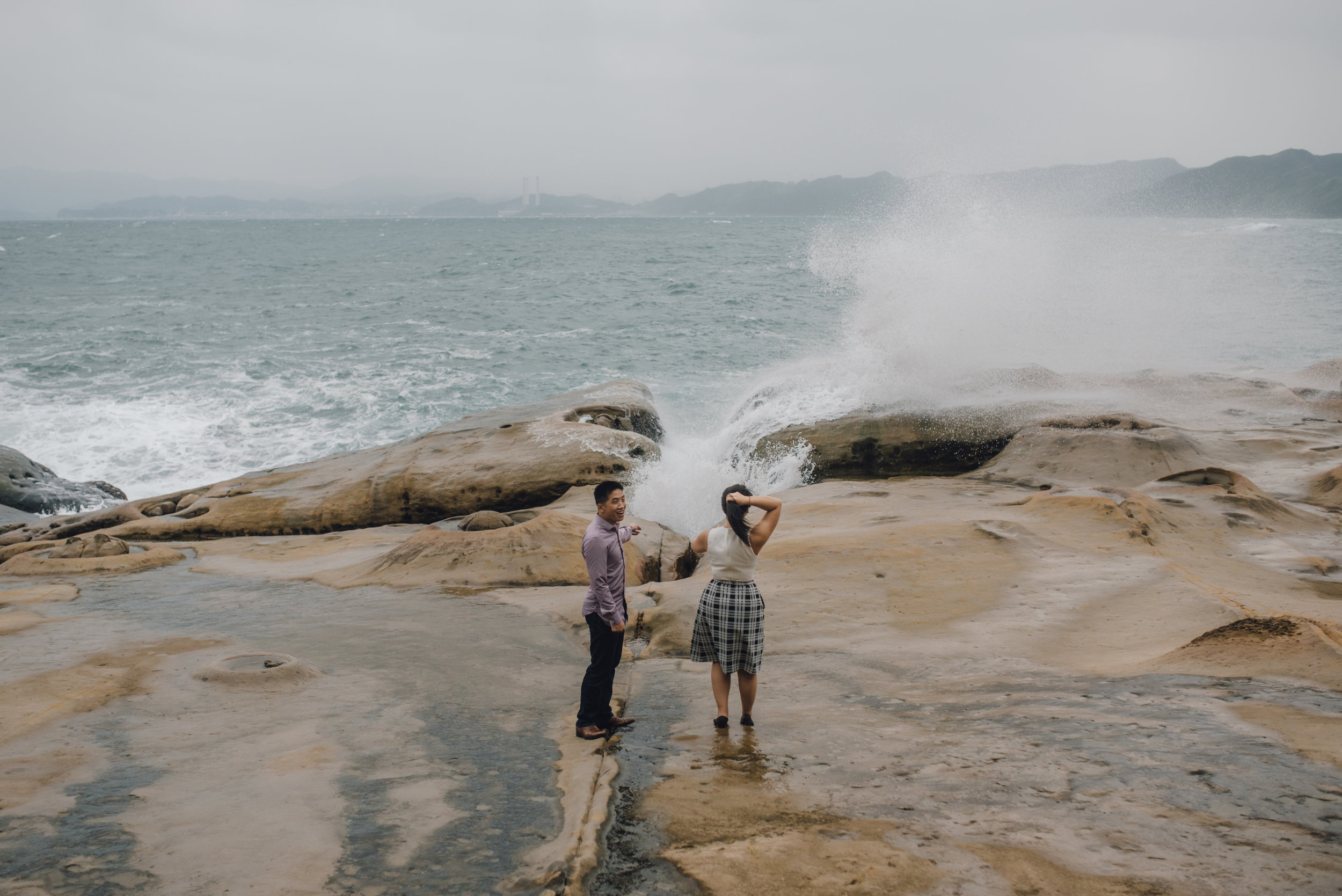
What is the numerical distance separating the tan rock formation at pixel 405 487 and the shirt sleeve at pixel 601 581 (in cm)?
525

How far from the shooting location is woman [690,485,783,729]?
13.1 ft

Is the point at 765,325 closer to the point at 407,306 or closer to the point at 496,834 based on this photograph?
the point at 407,306

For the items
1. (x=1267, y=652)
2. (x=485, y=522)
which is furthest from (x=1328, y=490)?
(x=485, y=522)

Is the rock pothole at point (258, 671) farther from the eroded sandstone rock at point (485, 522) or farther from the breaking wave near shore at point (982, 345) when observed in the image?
the breaking wave near shore at point (982, 345)

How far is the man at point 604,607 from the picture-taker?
13.4ft

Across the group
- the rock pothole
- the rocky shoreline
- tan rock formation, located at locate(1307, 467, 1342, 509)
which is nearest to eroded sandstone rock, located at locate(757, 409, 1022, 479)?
the rocky shoreline

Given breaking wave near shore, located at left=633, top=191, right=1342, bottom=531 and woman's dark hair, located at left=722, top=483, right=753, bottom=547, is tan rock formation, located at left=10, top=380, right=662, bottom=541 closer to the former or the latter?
breaking wave near shore, located at left=633, top=191, right=1342, bottom=531

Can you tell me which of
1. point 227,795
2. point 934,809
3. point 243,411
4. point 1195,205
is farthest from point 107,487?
point 1195,205

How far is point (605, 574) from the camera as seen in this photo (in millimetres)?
4180

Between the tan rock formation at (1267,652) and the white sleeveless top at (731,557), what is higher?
the white sleeveless top at (731,557)

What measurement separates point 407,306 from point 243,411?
15577mm

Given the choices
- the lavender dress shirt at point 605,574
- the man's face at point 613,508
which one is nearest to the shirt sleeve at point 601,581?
the lavender dress shirt at point 605,574

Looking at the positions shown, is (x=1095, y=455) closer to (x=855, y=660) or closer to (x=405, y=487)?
(x=855, y=660)

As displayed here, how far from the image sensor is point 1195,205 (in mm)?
126125
